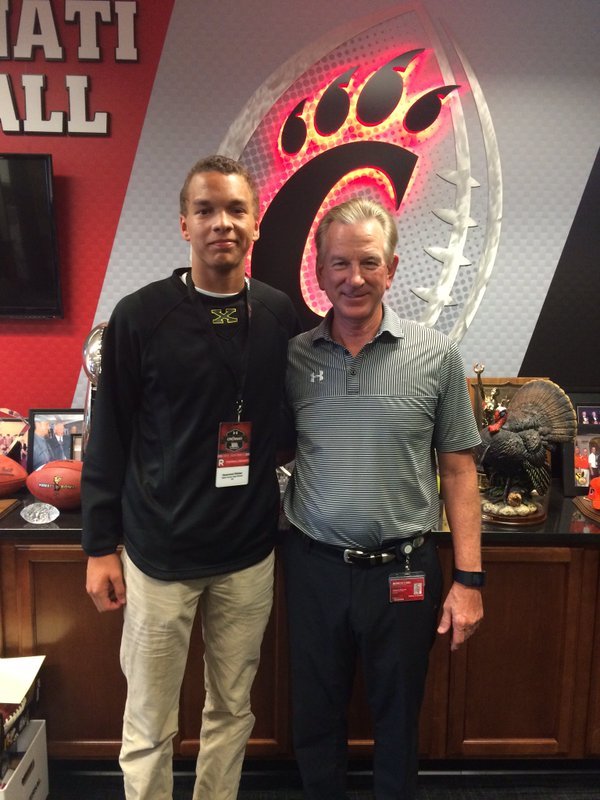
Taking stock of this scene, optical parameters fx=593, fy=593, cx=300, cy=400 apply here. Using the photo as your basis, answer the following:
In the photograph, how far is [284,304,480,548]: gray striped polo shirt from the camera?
4.48ft

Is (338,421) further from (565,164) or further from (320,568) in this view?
(565,164)

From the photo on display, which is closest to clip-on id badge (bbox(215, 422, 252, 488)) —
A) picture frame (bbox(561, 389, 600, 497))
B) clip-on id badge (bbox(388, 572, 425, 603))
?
clip-on id badge (bbox(388, 572, 425, 603))

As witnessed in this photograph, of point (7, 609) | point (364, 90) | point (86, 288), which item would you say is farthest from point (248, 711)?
point (364, 90)

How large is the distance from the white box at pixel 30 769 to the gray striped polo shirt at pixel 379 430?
104 cm

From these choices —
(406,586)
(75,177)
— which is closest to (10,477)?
(75,177)

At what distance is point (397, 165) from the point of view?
2199 millimetres

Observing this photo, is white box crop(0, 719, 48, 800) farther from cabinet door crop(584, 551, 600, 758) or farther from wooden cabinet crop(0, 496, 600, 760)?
cabinet door crop(584, 551, 600, 758)

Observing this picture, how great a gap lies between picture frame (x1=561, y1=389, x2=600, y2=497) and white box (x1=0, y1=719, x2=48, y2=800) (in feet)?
6.11

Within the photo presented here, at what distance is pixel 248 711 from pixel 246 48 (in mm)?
2162

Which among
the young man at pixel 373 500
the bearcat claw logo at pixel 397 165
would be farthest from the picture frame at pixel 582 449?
the young man at pixel 373 500

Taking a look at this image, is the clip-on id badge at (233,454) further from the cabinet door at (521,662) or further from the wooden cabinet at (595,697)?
the wooden cabinet at (595,697)

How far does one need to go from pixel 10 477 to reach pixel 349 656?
4.08 ft

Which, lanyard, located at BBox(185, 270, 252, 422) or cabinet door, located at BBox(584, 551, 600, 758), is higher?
lanyard, located at BBox(185, 270, 252, 422)

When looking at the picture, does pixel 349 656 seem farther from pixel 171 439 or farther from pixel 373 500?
pixel 171 439
